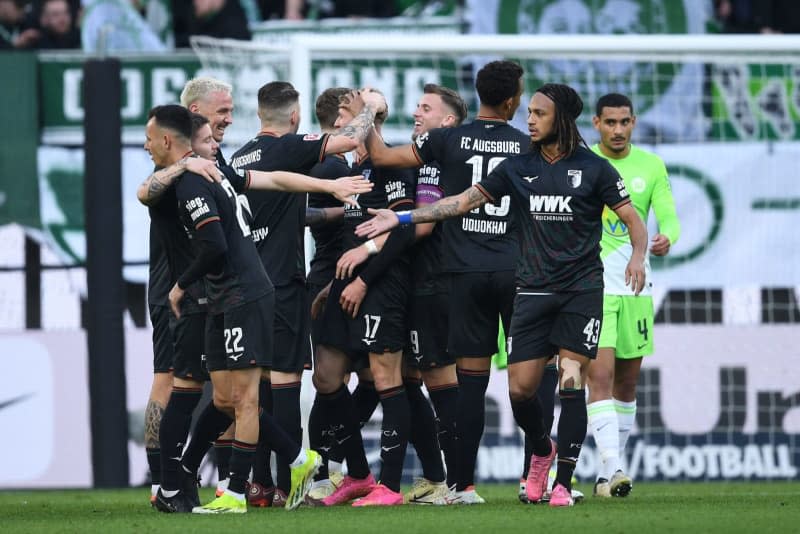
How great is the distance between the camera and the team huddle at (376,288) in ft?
23.8

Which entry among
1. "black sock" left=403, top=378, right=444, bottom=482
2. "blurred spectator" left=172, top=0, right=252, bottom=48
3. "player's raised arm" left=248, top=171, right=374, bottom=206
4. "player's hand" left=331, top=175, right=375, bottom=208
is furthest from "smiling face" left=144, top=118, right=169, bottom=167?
"blurred spectator" left=172, top=0, right=252, bottom=48

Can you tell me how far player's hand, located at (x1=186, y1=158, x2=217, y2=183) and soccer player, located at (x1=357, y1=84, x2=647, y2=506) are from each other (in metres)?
0.77

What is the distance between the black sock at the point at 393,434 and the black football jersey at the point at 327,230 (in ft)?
3.01

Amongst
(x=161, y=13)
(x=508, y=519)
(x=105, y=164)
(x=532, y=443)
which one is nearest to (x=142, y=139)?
(x=105, y=164)

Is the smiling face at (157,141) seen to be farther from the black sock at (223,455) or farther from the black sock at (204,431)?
the black sock at (223,455)

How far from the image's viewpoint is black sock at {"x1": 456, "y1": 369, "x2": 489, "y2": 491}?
25.2 ft

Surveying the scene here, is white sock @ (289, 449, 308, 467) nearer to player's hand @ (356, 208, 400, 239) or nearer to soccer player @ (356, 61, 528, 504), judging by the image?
soccer player @ (356, 61, 528, 504)

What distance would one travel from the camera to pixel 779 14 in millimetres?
13555

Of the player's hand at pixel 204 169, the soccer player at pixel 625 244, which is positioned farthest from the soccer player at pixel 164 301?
the soccer player at pixel 625 244

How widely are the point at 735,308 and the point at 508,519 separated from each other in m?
5.84

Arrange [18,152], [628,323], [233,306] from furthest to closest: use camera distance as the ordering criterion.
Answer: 1. [18,152]
2. [628,323]
3. [233,306]

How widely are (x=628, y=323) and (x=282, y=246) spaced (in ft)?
7.00

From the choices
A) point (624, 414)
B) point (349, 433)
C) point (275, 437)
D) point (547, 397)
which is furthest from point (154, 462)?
point (624, 414)

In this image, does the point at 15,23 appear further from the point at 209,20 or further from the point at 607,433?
the point at 607,433
